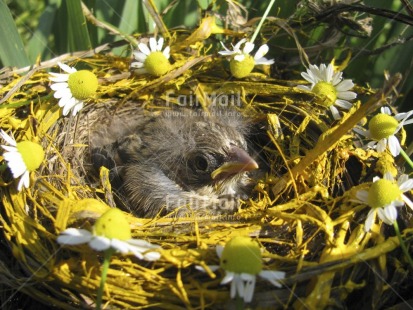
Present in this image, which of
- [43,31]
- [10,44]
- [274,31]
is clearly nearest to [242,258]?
[274,31]

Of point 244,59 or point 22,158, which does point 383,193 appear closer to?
point 244,59

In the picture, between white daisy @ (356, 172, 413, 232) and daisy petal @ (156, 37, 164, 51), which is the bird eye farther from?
white daisy @ (356, 172, 413, 232)

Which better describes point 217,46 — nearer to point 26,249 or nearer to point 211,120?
point 211,120

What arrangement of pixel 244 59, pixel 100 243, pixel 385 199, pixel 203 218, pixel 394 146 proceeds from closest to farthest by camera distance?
pixel 100 243 < pixel 385 199 < pixel 394 146 < pixel 203 218 < pixel 244 59

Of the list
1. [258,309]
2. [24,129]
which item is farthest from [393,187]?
[24,129]

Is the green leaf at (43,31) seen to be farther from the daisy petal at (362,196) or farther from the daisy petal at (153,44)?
the daisy petal at (362,196)
